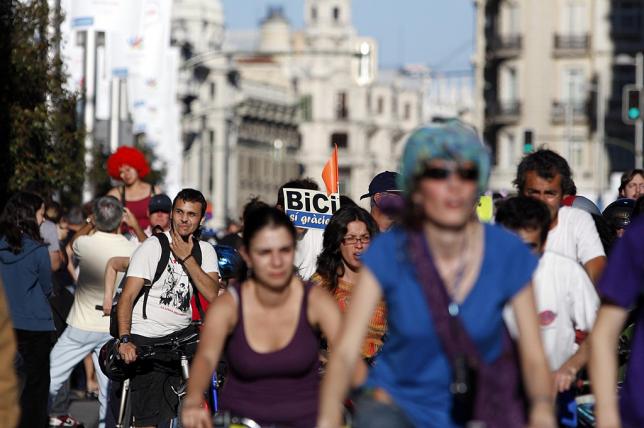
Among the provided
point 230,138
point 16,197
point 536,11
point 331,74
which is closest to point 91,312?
point 16,197

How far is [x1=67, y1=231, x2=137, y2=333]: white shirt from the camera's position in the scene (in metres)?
14.2

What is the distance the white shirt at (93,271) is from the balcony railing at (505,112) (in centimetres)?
6963

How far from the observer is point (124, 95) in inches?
1326

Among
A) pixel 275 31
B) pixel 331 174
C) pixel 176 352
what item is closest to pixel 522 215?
pixel 176 352

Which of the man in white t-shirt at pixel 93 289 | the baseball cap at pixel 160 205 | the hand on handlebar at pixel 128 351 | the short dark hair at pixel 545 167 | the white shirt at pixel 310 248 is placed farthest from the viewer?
the baseball cap at pixel 160 205

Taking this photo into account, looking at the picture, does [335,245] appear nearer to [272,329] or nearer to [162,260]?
[162,260]

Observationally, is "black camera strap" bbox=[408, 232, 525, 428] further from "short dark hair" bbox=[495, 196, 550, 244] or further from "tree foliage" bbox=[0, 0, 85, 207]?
"tree foliage" bbox=[0, 0, 85, 207]

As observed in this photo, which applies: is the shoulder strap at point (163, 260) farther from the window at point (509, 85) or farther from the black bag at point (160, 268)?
the window at point (509, 85)

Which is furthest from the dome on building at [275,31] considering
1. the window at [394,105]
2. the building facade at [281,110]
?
the window at [394,105]

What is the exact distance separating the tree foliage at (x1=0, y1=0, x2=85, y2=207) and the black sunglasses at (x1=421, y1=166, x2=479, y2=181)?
54.0 ft

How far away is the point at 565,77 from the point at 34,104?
200 feet

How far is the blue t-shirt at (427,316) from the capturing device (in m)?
5.77

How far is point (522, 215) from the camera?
736 centimetres

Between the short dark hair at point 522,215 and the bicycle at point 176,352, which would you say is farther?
the bicycle at point 176,352
